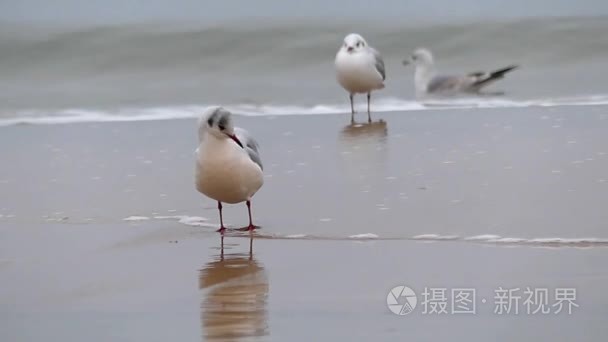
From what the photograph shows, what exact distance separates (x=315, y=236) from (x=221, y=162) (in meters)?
0.74

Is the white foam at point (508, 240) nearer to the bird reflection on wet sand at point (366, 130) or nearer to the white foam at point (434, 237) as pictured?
the white foam at point (434, 237)

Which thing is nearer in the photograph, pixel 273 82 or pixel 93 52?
pixel 273 82

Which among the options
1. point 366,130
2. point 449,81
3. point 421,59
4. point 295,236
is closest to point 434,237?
point 295,236

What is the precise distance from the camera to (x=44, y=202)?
8.09 m

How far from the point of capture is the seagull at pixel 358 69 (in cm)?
1306

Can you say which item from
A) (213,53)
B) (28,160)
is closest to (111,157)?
(28,160)

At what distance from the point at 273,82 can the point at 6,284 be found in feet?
35.6

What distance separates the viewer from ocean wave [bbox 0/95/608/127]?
1246 cm

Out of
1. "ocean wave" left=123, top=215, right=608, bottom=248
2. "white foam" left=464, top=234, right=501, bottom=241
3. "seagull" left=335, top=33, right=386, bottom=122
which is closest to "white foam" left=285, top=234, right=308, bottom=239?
"ocean wave" left=123, top=215, right=608, bottom=248

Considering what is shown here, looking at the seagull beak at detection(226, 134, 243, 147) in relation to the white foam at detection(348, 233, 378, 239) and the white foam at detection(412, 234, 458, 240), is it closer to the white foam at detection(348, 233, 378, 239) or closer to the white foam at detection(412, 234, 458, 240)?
the white foam at detection(348, 233, 378, 239)

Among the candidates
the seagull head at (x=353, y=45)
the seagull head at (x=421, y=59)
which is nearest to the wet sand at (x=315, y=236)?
the seagull head at (x=353, y=45)

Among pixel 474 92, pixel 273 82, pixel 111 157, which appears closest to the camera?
pixel 111 157

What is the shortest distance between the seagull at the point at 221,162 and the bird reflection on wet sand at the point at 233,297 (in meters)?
0.62

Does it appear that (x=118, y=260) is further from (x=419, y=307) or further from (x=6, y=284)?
(x=419, y=307)
